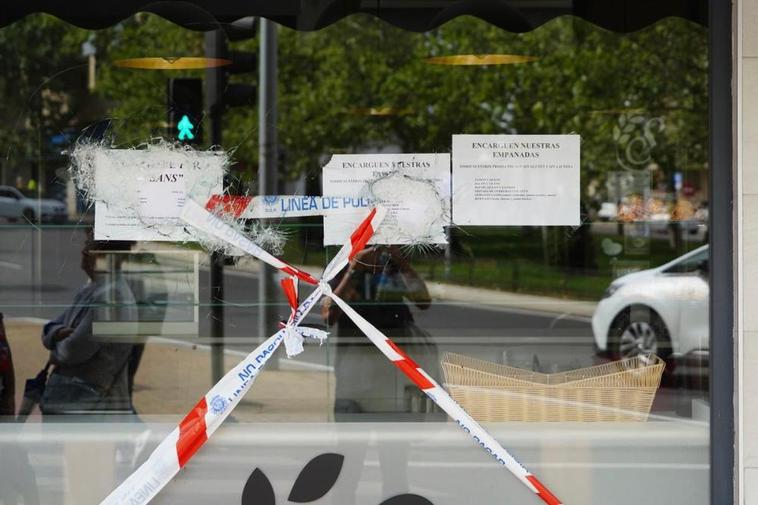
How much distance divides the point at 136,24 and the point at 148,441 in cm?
479

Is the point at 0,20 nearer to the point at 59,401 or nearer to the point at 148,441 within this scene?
the point at 59,401

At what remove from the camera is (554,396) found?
3479mm

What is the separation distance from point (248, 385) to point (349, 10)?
1561 mm

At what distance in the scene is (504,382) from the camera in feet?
11.4

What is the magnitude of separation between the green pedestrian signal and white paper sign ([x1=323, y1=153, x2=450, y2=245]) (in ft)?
1.91

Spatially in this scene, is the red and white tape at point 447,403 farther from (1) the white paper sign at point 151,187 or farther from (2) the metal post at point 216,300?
(1) the white paper sign at point 151,187

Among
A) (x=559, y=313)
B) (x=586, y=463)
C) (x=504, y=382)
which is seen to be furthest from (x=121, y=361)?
(x=559, y=313)

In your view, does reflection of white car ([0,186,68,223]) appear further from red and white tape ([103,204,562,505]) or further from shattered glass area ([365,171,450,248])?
shattered glass area ([365,171,450,248])

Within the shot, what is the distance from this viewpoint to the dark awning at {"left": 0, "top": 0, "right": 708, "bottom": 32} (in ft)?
12.3

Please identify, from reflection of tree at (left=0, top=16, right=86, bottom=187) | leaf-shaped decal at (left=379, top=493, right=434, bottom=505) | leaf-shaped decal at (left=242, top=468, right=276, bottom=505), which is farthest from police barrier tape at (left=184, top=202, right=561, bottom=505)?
reflection of tree at (left=0, top=16, right=86, bottom=187)

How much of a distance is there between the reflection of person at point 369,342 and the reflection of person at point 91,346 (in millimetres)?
828

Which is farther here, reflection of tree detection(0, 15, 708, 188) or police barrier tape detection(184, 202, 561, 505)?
reflection of tree detection(0, 15, 708, 188)

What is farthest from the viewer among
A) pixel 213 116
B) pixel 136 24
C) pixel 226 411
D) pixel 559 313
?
pixel 559 313

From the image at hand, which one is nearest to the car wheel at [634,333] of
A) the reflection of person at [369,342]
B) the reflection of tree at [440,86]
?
the reflection of tree at [440,86]
